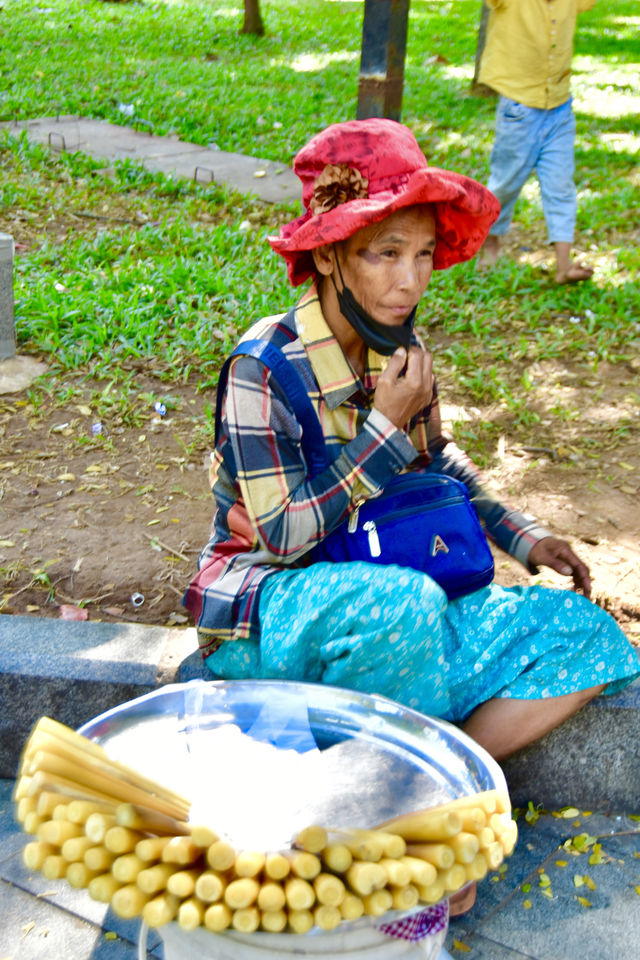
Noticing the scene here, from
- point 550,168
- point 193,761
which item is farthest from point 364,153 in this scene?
point 550,168

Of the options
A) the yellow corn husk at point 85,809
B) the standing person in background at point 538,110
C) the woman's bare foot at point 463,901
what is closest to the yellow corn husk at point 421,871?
the yellow corn husk at point 85,809

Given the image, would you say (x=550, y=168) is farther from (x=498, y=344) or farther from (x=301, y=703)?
(x=301, y=703)

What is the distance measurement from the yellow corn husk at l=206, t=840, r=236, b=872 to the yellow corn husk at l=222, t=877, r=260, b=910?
0.03m

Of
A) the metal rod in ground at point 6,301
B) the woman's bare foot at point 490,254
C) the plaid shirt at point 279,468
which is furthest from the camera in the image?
the woman's bare foot at point 490,254

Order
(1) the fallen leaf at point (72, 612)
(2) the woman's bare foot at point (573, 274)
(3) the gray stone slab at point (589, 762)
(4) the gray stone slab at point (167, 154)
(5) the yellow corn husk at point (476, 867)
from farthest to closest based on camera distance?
(4) the gray stone slab at point (167, 154)
(2) the woman's bare foot at point (573, 274)
(1) the fallen leaf at point (72, 612)
(3) the gray stone slab at point (589, 762)
(5) the yellow corn husk at point (476, 867)

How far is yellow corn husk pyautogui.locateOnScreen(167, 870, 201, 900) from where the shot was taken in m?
1.27

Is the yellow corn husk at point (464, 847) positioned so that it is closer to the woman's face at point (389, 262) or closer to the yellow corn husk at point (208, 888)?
the yellow corn husk at point (208, 888)

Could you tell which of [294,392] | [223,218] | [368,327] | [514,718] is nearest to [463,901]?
[514,718]

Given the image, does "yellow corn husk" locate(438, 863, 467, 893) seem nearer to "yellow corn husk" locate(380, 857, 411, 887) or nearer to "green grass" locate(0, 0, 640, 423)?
"yellow corn husk" locate(380, 857, 411, 887)

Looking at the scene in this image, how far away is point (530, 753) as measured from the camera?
7.95 ft

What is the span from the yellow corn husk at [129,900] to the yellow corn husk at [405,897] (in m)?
0.34

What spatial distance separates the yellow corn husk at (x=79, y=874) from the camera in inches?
51.4

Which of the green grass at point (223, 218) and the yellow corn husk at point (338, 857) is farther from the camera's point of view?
the green grass at point (223, 218)

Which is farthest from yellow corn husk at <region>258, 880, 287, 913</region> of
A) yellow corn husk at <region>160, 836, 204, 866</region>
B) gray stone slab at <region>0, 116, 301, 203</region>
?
gray stone slab at <region>0, 116, 301, 203</region>
